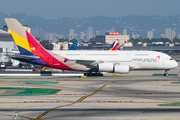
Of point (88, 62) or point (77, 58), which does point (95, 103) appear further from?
point (77, 58)

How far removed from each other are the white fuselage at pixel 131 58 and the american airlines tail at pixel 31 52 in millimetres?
1725

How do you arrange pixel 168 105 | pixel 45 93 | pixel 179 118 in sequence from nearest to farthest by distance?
pixel 179 118 → pixel 168 105 → pixel 45 93

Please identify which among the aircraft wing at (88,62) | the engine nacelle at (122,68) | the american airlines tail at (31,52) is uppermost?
the american airlines tail at (31,52)

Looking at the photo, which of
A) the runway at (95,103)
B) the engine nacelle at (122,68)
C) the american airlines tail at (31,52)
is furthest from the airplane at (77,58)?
the runway at (95,103)

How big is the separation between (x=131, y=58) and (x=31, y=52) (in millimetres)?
18393

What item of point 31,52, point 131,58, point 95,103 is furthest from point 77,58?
point 95,103

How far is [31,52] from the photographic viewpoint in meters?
55.5

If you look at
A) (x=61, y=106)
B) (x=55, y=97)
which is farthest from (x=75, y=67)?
(x=61, y=106)

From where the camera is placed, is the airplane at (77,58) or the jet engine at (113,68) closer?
Answer: the jet engine at (113,68)

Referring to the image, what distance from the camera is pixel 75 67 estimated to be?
5541cm

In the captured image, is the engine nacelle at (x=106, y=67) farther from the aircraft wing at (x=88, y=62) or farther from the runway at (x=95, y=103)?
the runway at (x=95, y=103)

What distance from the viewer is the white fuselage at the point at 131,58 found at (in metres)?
55.3

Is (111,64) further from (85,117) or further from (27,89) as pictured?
(85,117)

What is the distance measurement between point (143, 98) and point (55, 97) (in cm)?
939
